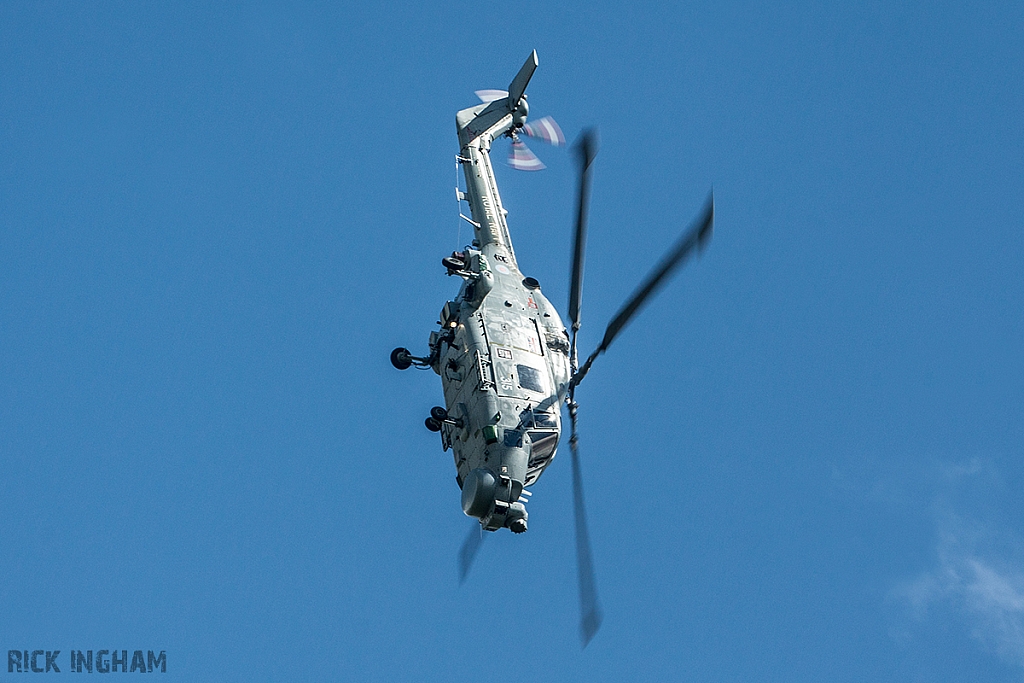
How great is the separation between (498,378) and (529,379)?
0.99m

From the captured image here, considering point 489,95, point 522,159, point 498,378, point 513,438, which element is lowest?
point 513,438

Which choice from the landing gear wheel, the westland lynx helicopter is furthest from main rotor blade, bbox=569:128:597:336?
the landing gear wheel

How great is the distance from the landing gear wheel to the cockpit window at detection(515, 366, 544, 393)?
3.78m

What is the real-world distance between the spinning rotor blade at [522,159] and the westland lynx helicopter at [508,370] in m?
3.23

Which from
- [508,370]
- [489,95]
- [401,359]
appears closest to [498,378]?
[508,370]

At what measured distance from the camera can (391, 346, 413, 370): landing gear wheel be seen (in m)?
41.9

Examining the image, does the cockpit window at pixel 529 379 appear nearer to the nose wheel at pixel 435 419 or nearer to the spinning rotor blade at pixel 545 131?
the nose wheel at pixel 435 419

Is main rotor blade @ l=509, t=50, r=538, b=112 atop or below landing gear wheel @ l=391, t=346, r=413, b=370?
atop

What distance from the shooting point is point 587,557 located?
36.2 m

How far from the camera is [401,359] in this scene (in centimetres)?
4197

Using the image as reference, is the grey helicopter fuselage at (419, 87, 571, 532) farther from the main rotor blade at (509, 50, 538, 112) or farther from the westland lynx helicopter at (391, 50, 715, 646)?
the main rotor blade at (509, 50, 538, 112)

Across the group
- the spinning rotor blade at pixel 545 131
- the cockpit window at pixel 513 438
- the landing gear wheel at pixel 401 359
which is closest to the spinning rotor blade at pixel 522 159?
the spinning rotor blade at pixel 545 131

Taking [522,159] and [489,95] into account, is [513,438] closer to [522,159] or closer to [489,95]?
[522,159]

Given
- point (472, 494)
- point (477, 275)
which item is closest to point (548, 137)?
point (477, 275)
